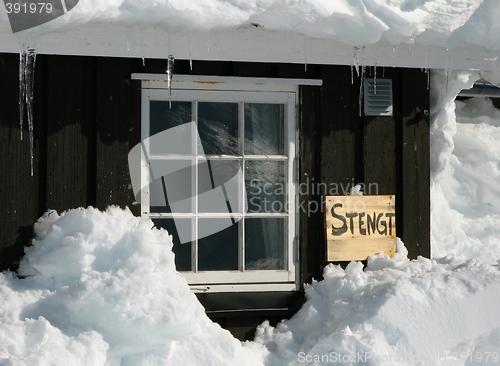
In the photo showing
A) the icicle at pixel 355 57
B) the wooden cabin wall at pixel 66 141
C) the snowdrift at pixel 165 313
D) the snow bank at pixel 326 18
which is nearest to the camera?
the snowdrift at pixel 165 313

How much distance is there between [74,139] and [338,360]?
205cm

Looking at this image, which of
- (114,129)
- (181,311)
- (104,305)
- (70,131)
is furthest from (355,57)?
(104,305)

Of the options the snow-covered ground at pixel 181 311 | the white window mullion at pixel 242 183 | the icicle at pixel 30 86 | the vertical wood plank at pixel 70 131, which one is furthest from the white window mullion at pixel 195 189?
the icicle at pixel 30 86

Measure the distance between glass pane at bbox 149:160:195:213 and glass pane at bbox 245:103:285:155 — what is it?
435mm

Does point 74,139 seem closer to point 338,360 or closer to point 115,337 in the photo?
point 115,337

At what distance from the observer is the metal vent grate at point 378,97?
4.59 meters

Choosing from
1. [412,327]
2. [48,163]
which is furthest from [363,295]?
[48,163]

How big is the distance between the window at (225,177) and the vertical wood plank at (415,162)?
81 cm

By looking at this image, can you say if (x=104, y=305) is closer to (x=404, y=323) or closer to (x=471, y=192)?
(x=404, y=323)

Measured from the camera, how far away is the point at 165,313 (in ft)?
11.1

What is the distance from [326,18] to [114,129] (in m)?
1.46

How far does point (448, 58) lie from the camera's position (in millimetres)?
4535

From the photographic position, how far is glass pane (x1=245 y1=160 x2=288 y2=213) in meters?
4.45

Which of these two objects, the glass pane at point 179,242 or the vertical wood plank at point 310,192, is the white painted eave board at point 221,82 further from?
the glass pane at point 179,242
